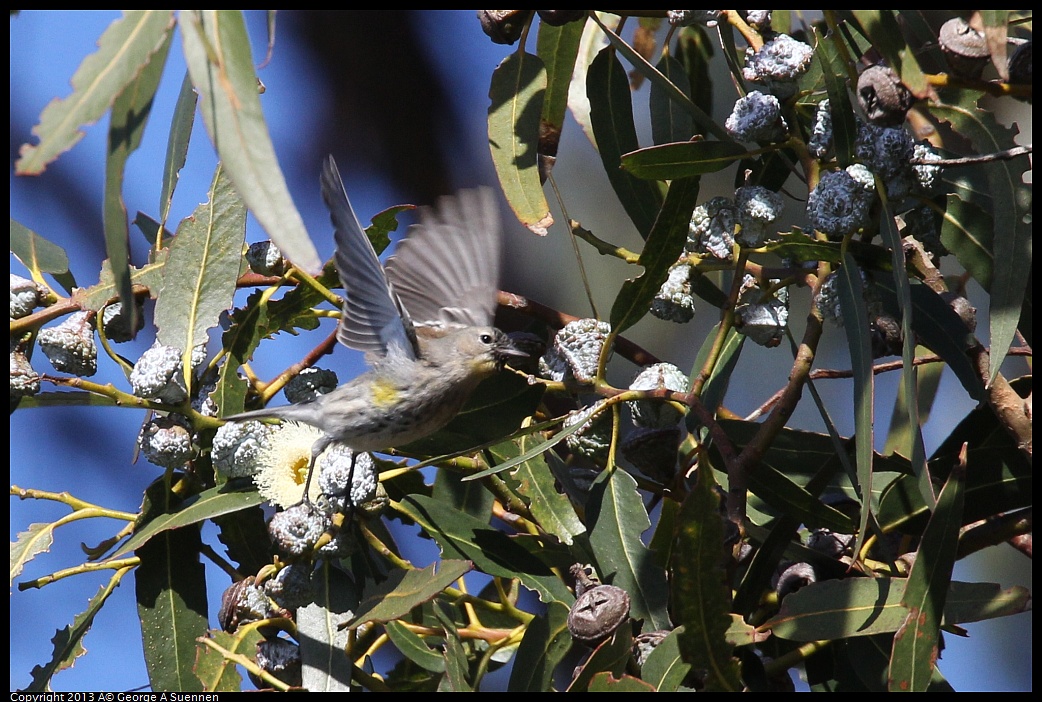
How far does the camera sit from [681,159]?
43.3 inches

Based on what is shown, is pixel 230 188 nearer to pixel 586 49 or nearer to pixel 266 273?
pixel 266 273

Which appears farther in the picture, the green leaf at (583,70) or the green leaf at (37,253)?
the green leaf at (583,70)

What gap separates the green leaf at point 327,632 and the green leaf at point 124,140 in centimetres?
52

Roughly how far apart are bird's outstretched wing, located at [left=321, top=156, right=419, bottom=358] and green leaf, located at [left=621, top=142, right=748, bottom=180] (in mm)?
333

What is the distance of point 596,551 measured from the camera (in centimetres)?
109

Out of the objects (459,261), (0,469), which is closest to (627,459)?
(459,261)

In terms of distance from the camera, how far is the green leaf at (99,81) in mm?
746

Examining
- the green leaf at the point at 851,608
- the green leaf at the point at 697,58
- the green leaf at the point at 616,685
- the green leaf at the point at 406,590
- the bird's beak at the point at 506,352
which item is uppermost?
the green leaf at the point at 697,58

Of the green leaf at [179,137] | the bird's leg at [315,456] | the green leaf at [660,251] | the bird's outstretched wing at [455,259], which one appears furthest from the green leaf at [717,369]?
the green leaf at [179,137]

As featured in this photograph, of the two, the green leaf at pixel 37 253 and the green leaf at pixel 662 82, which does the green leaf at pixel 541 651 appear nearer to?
the green leaf at pixel 662 82

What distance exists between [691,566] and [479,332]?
0.53 m

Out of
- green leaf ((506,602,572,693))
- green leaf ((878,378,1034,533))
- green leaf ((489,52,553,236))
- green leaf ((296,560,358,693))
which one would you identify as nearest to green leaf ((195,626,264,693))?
green leaf ((296,560,358,693))

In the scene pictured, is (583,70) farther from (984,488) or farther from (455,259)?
(984,488)

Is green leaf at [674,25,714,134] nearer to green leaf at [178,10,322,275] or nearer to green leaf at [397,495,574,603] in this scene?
green leaf at [397,495,574,603]
